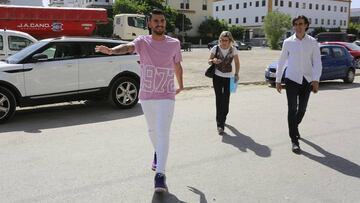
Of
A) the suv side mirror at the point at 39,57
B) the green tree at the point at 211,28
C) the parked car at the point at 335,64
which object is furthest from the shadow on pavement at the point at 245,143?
the green tree at the point at 211,28

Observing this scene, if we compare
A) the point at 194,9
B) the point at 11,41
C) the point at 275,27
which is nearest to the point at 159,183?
the point at 11,41

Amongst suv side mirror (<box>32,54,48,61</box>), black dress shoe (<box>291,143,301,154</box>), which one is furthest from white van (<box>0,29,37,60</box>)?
black dress shoe (<box>291,143,301,154</box>)

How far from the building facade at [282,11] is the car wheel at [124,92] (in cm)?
9006

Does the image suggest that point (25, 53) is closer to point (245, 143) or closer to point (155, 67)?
point (245, 143)

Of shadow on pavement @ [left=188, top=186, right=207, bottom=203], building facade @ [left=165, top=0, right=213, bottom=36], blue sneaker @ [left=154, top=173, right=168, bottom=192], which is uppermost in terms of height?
building facade @ [left=165, top=0, right=213, bottom=36]

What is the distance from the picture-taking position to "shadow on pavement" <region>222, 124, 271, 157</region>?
6.22m

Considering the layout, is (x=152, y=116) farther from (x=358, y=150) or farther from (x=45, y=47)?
(x=45, y=47)

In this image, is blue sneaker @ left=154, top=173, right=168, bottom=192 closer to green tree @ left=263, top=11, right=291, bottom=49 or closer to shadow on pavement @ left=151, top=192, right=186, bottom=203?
shadow on pavement @ left=151, top=192, right=186, bottom=203

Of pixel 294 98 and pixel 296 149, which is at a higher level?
pixel 294 98

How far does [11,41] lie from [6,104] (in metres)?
8.29

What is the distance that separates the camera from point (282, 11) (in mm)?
104625

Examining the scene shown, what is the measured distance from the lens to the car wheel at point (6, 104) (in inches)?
320

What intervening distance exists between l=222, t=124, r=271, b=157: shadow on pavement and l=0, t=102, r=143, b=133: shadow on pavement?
8.42ft

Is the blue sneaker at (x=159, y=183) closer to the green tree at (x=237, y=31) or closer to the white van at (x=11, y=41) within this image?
the white van at (x=11, y=41)
